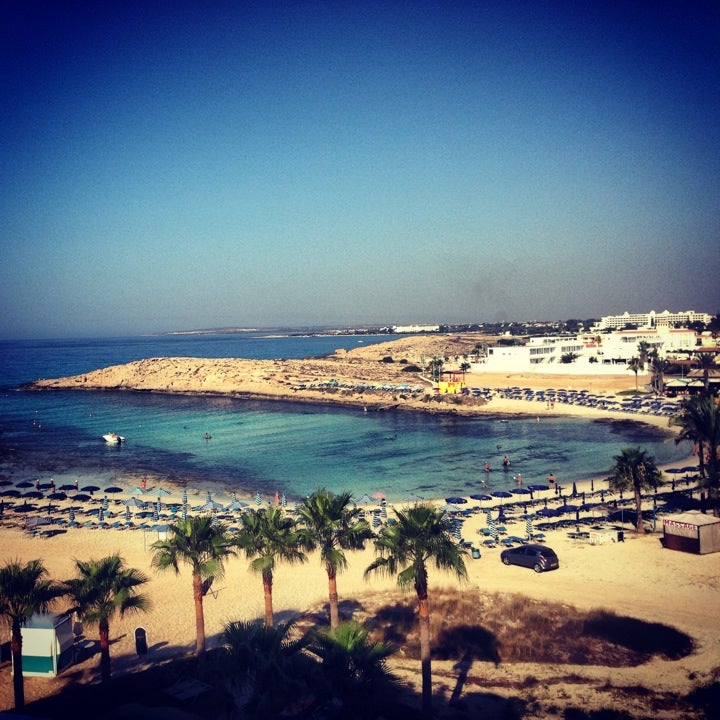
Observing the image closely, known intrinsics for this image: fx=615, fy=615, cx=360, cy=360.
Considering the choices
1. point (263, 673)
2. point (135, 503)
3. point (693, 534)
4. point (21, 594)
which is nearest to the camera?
point (263, 673)

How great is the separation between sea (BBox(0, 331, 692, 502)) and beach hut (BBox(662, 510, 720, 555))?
1486cm

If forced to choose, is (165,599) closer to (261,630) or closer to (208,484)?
(261,630)

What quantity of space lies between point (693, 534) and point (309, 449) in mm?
35716

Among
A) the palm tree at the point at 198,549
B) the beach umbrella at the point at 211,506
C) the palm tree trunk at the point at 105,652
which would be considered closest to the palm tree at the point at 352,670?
the palm tree at the point at 198,549

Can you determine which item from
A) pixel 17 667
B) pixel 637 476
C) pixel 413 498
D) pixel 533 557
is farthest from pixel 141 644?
pixel 413 498

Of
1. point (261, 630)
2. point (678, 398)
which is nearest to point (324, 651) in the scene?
point (261, 630)

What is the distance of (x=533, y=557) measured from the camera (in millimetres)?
24438

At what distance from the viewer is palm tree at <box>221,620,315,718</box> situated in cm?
1059

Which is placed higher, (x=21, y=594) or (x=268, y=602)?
(x=21, y=594)

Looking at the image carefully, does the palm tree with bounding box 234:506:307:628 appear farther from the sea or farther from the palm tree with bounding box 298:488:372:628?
the sea

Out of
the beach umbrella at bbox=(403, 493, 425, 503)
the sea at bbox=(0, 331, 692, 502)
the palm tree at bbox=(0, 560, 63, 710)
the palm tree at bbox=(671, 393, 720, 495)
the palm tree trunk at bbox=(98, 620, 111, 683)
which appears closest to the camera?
the palm tree at bbox=(0, 560, 63, 710)

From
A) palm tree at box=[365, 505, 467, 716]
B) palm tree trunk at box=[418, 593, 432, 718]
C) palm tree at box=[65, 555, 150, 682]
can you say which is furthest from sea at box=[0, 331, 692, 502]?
palm tree at box=[365, 505, 467, 716]

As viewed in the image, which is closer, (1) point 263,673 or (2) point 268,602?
(1) point 263,673

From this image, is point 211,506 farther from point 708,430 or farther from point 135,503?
point 708,430
